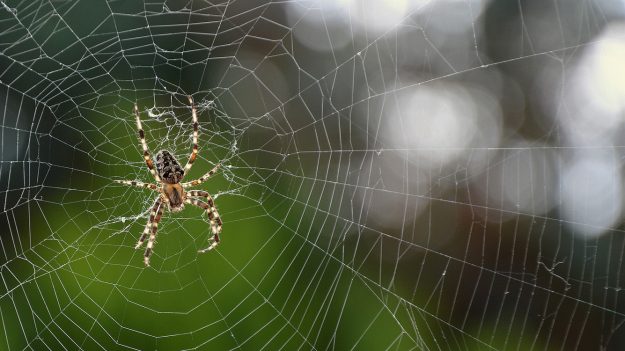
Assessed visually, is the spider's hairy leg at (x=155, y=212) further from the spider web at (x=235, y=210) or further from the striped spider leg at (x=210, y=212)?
the striped spider leg at (x=210, y=212)

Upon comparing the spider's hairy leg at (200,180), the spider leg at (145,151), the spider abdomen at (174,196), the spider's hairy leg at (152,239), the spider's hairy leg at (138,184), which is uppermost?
the spider leg at (145,151)

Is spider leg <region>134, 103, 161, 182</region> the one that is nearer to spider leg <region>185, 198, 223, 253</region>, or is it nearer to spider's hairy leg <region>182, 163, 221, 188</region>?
spider's hairy leg <region>182, 163, 221, 188</region>

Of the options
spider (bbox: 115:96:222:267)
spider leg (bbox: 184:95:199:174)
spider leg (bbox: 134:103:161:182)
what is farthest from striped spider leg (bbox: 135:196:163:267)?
spider leg (bbox: 184:95:199:174)

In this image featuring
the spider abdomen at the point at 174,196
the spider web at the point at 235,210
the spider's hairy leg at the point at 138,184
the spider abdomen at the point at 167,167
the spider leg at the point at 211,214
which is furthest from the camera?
the spider abdomen at the point at 174,196

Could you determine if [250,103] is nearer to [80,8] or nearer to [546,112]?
[80,8]

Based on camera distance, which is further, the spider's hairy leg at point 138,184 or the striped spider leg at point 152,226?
the striped spider leg at point 152,226

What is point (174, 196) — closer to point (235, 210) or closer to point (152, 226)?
point (152, 226)

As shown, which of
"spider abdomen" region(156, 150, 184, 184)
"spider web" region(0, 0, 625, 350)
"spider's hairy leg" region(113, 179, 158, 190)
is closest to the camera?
"spider web" region(0, 0, 625, 350)

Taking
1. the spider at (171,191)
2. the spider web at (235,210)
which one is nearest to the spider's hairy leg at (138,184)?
the spider at (171,191)

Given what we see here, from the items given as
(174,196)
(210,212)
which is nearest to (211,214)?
(210,212)
